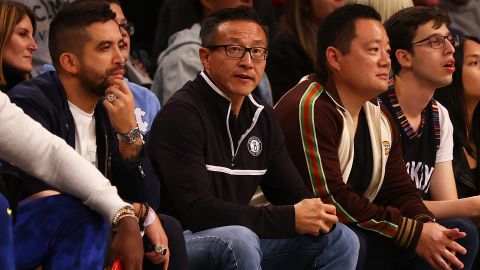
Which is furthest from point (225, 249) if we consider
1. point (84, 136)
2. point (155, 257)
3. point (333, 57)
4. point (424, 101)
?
point (424, 101)

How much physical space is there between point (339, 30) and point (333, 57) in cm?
12

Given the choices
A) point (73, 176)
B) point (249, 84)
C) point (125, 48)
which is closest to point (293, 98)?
point (249, 84)

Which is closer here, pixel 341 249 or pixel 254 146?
pixel 341 249

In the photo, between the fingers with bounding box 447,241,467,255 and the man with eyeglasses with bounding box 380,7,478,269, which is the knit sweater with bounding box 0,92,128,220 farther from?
the man with eyeglasses with bounding box 380,7,478,269

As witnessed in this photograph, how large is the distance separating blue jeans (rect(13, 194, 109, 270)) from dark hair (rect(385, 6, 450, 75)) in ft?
7.61

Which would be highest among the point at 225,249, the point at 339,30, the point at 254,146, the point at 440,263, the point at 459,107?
the point at 339,30

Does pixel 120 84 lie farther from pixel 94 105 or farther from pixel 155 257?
pixel 155 257

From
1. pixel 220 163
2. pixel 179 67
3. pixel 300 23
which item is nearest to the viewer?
pixel 220 163

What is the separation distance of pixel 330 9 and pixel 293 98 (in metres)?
1.38

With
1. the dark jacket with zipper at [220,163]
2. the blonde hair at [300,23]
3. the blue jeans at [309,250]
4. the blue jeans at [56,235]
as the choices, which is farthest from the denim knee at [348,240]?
the blonde hair at [300,23]

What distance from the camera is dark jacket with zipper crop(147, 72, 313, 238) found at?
3.57m

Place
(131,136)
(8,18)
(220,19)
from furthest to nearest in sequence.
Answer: (8,18)
(220,19)
(131,136)

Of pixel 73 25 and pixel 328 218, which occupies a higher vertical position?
pixel 73 25

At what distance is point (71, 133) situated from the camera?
3.42 metres
